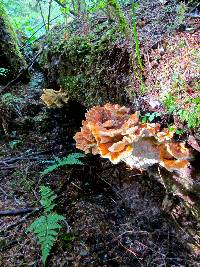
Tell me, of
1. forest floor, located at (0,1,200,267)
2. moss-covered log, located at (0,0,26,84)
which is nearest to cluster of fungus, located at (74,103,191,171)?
forest floor, located at (0,1,200,267)

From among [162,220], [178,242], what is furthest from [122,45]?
[178,242]

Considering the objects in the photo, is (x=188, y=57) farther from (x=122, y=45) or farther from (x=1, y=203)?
(x=1, y=203)

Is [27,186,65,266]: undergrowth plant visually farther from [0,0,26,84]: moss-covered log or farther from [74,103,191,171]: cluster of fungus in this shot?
[0,0,26,84]: moss-covered log

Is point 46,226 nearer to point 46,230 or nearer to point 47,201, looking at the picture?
point 46,230

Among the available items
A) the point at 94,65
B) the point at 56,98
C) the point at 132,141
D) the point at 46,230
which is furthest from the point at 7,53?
the point at 132,141

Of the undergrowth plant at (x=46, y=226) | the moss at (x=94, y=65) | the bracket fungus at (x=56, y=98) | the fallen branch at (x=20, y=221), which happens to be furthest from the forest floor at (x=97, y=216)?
the bracket fungus at (x=56, y=98)
